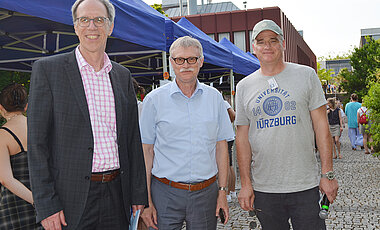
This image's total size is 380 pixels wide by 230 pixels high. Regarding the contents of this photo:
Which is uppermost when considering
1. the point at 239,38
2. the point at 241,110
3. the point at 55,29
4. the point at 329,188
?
the point at 239,38

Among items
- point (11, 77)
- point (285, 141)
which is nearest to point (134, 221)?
point (285, 141)

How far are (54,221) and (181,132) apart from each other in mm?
995

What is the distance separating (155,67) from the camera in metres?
8.57

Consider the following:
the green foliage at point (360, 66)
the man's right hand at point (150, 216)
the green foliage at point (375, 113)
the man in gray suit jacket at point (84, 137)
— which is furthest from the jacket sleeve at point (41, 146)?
the green foliage at point (360, 66)

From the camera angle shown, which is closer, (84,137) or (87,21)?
(84,137)

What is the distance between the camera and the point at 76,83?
6.85 feet

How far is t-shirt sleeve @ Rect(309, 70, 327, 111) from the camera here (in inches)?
106

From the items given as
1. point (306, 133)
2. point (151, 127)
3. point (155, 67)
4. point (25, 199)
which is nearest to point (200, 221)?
point (151, 127)

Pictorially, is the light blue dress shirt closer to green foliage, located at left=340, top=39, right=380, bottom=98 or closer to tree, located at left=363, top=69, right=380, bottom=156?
tree, located at left=363, top=69, right=380, bottom=156

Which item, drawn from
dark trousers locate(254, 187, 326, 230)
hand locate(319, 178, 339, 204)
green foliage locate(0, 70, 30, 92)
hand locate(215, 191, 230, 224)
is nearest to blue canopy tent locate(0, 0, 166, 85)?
green foliage locate(0, 70, 30, 92)

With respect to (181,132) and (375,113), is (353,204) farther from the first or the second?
(181,132)

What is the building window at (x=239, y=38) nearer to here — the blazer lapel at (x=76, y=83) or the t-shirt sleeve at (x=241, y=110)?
the t-shirt sleeve at (x=241, y=110)

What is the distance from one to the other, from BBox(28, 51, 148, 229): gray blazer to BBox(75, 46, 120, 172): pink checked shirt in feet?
0.16

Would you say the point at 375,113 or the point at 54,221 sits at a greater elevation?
the point at 375,113
